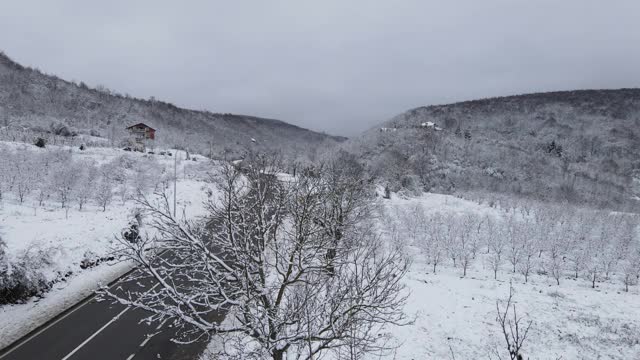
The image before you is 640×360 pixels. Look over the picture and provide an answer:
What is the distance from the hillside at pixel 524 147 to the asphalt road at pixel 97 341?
196 feet

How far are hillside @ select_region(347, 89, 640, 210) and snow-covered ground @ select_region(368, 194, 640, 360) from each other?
43624 mm

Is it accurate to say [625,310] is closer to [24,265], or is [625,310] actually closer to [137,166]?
[24,265]

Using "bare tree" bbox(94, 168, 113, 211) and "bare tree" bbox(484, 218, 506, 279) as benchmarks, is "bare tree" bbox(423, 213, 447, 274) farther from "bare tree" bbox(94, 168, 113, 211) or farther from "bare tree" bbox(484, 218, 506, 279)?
"bare tree" bbox(94, 168, 113, 211)

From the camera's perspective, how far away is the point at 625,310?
22.6 metres

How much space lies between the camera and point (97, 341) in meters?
13.4

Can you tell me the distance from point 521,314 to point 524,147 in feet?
358

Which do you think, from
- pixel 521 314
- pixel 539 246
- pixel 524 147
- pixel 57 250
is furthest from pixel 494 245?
pixel 524 147

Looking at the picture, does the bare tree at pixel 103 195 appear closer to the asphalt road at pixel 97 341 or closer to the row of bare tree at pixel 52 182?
the row of bare tree at pixel 52 182

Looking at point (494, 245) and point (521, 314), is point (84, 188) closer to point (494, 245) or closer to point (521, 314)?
point (521, 314)

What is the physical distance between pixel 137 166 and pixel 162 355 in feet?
164

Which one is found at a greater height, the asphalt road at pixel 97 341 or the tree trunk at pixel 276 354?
the tree trunk at pixel 276 354

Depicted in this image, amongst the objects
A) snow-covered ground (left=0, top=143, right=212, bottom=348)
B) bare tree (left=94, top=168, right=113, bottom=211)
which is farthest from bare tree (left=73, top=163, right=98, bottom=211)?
snow-covered ground (left=0, top=143, right=212, bottom=348)

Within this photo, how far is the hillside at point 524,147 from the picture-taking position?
82750 millimetres

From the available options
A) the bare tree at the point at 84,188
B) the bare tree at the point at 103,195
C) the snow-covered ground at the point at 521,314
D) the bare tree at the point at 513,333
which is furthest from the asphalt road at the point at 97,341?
the bare tree at the point at 103,195
